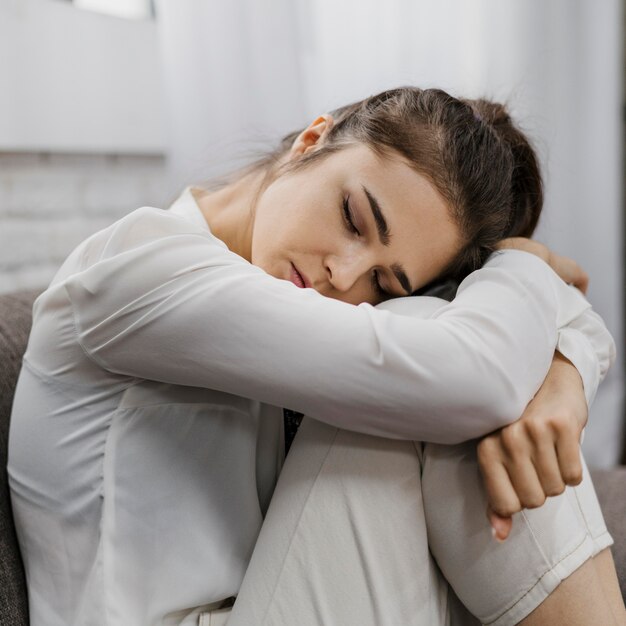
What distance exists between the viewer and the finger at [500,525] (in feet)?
2.38

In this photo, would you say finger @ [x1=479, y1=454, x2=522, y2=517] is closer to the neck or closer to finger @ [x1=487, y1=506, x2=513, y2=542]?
finger @ [x1=487, y1=506, x2=513, y2=542]

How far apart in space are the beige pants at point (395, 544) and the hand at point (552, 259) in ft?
1.24

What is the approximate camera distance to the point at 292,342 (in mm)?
716

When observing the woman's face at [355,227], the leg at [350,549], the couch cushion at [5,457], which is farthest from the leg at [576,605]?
the couch cushion at [5,457]

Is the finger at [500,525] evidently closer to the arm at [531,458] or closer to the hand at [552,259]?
the arm at [531,458]

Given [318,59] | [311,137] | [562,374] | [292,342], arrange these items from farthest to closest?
[318,59], [311,137], [562,374], [292,342]

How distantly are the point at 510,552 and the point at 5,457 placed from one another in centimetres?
55

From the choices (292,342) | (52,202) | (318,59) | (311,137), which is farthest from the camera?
(318,59)

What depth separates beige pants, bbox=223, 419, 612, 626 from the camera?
0.76m

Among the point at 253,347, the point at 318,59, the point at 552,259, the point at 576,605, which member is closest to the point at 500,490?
the point at 576,605

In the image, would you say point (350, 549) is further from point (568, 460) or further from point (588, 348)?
point (588, 348)

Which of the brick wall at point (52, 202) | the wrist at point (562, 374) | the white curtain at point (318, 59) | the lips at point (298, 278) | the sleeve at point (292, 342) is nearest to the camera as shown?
the sleeve at point (292, 342)

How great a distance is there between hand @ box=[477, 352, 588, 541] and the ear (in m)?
0.47

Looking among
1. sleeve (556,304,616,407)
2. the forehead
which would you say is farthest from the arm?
the forehead
